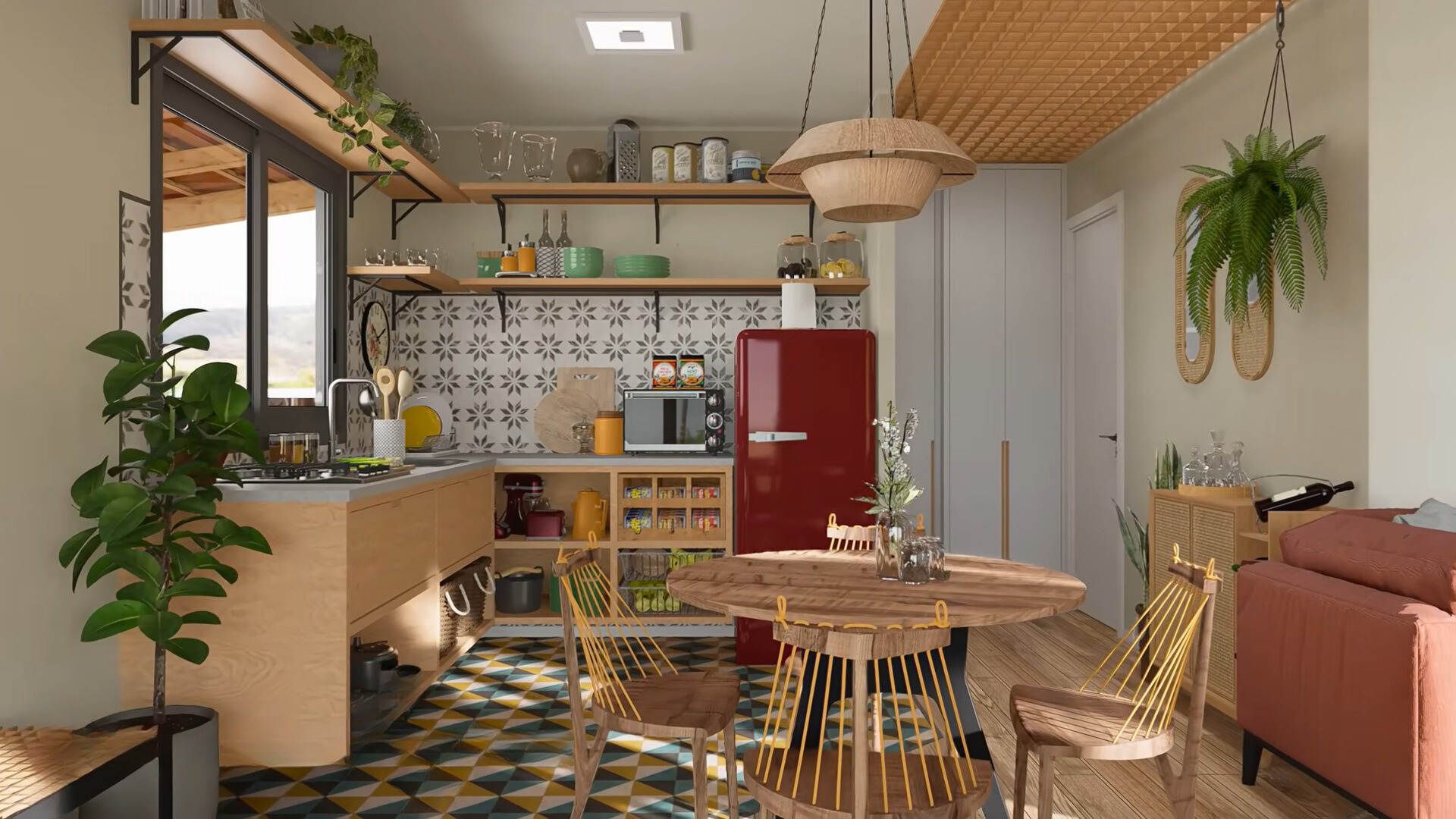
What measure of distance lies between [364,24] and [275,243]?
0.94 meters

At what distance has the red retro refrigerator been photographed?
4355 millimetres

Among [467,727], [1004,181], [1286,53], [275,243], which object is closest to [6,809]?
[467,727]

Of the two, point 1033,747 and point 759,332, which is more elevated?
point 759,332

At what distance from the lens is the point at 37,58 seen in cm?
242

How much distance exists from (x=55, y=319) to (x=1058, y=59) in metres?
3.59

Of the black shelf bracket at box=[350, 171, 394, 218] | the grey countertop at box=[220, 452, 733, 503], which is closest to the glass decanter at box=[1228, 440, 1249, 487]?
the grey countertop at box=[220, 452, 733, 503]

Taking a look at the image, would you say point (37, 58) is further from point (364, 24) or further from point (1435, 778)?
point (1435, 778)

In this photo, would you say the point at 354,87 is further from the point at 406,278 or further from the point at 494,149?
the point at 494,149

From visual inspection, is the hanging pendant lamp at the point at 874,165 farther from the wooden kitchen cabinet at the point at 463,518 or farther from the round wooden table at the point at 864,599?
the wooden kitchen cabinet at the point at 463,518

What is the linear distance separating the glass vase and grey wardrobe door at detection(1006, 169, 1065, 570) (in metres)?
3.19

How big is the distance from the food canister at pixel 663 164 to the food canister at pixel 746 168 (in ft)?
1.10

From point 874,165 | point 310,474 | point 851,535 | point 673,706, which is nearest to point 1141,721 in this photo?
point 673,706

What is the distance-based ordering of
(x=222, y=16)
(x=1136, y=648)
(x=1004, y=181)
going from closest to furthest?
(x=222, y=16) < (x=1136, y=648) < (x=1004, y=181)

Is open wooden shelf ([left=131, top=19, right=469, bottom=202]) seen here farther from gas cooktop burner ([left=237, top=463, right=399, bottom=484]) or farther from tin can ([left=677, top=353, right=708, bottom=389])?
tin can ([left=677, top=353, right=708, bottom=389])
